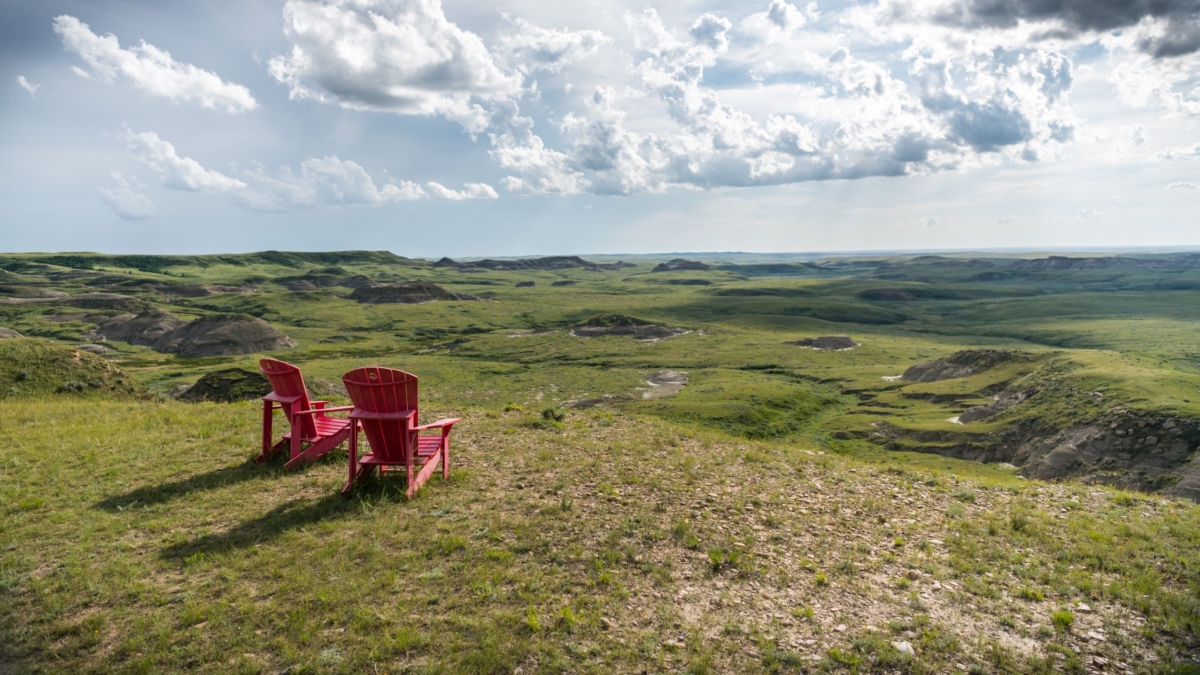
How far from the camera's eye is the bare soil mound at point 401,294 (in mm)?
166625

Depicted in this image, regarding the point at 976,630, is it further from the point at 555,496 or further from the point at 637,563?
the point at 555,496

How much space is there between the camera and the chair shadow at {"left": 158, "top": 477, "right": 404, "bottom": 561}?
9398 mm

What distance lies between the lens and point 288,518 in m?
10.5

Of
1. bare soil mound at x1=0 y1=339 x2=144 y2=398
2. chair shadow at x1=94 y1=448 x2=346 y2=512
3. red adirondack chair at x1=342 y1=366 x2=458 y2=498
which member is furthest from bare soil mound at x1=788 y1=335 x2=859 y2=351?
red adirondack chair at x1=342 y1=366 x2=458 y2=498

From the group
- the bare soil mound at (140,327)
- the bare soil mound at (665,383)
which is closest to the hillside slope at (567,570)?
the bare soil mound at (665,383)

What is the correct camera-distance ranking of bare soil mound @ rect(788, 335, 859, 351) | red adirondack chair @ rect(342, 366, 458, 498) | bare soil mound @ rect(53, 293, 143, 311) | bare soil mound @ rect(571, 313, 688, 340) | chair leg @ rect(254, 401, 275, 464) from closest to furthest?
red adirondack chair @ rect(342, 366, 458, 498) → chair leg @ rect(254, 401, 275, 464) → bare soil mound @ rect(788, 335, 859, 351) → bare soil mound @ rect(571, 313, 688, 340) → bare soil mound @ rect(53, 293, 143, 311)

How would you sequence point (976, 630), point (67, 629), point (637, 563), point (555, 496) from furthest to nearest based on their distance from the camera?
point (555, 496), point (637, 563), point (976, 630), point (67, 629)

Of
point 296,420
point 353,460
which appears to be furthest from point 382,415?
point 296,420

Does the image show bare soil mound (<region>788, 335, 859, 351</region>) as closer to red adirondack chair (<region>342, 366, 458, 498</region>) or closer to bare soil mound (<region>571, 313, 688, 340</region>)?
bare soil mound (<region>571, 313, 688, 340</region>)

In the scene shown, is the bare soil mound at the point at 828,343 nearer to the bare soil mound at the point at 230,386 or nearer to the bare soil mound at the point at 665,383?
the bare soil mound at the point at 665,383

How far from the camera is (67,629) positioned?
724 cm

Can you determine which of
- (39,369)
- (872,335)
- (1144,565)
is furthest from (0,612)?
(872,335)

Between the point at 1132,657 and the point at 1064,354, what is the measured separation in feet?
213

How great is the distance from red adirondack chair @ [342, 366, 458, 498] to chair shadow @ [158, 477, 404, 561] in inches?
12.2
